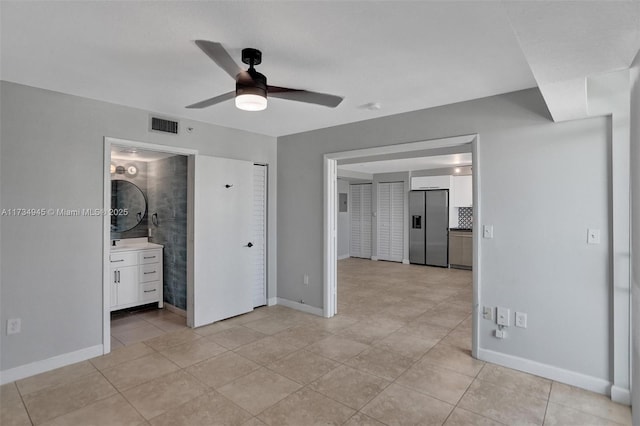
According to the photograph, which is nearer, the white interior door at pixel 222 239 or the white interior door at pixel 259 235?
the white interior door at pixel 222 239

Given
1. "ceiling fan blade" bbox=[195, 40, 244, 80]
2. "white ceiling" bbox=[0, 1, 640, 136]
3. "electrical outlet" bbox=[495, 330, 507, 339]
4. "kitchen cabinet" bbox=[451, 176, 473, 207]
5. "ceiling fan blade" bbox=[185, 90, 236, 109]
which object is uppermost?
"white ceiling" bbox=[0, 1, 640, 136]

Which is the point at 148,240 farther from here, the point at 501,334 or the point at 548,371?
the point at 548,371

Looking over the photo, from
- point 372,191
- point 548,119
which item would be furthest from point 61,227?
point 372,191

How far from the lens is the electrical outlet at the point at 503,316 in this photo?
3.01 metres

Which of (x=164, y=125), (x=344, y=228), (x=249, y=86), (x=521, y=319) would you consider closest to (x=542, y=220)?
(x=521, y=319)

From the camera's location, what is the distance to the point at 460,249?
25.4 ft

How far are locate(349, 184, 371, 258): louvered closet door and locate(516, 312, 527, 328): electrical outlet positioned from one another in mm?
6388

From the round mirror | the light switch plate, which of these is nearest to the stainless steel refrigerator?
the light switch plate

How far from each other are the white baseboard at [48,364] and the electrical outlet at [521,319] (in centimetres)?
387

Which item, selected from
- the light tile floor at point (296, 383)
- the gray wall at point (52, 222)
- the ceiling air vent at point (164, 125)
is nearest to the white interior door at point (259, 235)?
the light tile floor at point (296, 383)

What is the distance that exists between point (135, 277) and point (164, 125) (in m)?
2.13

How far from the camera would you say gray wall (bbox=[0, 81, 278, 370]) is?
2771mm

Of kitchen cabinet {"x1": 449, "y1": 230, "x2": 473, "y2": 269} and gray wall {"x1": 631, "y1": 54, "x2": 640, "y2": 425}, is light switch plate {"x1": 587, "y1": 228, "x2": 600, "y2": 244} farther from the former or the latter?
kitchen cabinet {"x1": 449, "y1": 230, "x2": 473, "y2": 269}

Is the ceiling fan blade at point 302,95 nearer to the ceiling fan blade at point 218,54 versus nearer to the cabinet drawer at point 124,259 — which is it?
the ceiling fan blade at point 218,54
